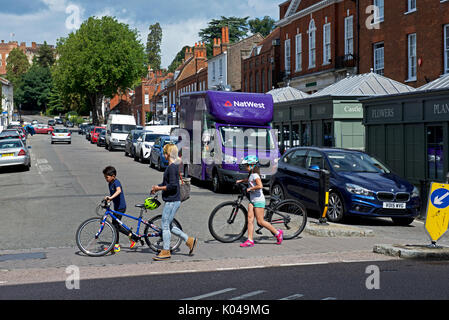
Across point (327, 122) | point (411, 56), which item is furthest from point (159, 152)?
point (411, 56)

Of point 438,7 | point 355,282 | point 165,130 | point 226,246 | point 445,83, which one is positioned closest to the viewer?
point 355,282

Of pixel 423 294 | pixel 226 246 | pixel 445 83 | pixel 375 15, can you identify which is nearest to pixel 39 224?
pixel 226 246

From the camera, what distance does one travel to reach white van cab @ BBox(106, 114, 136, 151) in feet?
137

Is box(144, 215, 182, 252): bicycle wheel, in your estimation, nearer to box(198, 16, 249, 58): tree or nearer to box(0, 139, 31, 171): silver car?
box(0, 139, 31, 171): silver car

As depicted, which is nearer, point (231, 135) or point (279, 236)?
point (279, 236)

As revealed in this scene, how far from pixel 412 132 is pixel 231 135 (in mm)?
5495

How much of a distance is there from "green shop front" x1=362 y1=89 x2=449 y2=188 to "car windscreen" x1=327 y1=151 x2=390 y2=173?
1.30 meters

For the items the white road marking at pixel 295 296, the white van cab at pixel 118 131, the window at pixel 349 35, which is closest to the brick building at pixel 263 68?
the window at pixel 349 35

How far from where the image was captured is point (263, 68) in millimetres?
49562

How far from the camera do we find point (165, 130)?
37.8 m

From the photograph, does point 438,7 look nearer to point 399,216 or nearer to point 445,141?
point 445,141

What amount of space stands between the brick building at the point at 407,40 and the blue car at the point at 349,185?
1440 cm

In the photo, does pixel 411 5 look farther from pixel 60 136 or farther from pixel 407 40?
pixel 60 136
